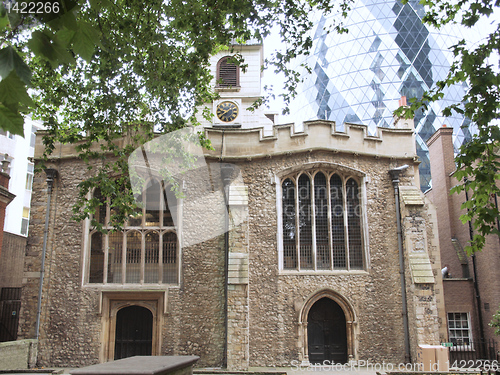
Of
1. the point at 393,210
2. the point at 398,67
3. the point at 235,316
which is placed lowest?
the point at 235,316

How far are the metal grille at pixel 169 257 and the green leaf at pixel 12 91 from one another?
11446 mm

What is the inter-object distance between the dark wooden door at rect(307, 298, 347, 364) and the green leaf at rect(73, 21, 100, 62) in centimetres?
1185

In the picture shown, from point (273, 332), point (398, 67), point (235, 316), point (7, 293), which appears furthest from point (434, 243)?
point (398, 67)

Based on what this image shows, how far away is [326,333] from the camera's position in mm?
12852

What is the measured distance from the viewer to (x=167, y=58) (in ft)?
27.6

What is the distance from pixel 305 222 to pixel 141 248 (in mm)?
5306

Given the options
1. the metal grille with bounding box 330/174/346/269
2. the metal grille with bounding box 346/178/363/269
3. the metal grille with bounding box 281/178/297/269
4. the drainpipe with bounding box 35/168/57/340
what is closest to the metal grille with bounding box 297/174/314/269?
the metal grille with bounding box 281/178/297/269

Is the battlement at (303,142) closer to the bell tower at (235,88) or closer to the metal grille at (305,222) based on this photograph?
the metal grille at (305,222)

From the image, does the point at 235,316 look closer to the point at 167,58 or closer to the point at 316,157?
the point at 316,157

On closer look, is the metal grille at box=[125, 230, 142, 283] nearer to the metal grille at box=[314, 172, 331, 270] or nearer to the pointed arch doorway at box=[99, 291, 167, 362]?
the pointed arch doorway at box=[99, 291, 167, 362]

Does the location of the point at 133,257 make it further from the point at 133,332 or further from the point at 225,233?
the point at 225,233

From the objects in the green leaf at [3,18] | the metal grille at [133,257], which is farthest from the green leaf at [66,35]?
the metal grille at [133,257]

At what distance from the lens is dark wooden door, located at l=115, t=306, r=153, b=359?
12.7 m

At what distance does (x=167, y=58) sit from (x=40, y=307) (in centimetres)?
888
